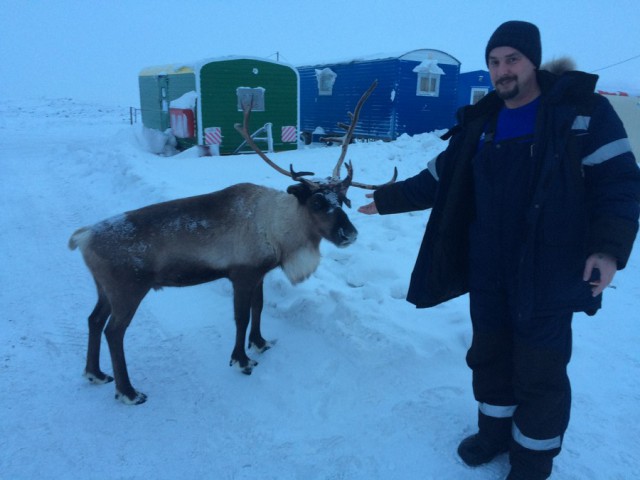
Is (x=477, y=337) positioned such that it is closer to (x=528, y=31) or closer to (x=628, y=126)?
(x=528, y=31)

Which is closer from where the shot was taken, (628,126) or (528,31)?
(528,31)

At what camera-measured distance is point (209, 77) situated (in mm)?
11812

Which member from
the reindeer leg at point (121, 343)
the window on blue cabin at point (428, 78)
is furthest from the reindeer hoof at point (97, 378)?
the window on blue cabin at point (428, 78)

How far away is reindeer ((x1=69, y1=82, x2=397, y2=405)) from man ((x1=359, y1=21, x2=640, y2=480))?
3.71 feet

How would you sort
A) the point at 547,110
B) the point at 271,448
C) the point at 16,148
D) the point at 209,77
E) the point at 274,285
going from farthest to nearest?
the point at 16,148, the point at 209,77, the point at 274,285, the point at 271,448, the point at 547,110

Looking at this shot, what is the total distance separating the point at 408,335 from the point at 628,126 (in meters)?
9.88

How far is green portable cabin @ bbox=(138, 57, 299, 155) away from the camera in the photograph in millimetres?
11891

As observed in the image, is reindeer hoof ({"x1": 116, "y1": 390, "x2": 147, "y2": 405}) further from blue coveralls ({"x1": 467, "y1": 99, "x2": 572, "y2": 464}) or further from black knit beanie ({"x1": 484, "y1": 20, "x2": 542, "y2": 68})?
black knit beanie ({"x1": 484, "y1": 20, "x2": 542, "y2": 68})

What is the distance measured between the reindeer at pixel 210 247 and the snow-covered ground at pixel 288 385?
9.5 inches

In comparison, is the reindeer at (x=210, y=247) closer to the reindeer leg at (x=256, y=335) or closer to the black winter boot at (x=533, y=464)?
the reindeer leg at (x=256, y=335)

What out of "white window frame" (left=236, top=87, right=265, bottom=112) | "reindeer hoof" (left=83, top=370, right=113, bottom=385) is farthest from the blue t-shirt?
"white window frame" (left=236, top=87, right=265, bottom=112)

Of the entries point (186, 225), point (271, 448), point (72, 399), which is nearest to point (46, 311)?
point (72, 399)

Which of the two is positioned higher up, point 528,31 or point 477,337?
point 528,31

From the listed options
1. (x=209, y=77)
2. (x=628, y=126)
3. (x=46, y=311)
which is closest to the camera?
(x=46, y=311)
